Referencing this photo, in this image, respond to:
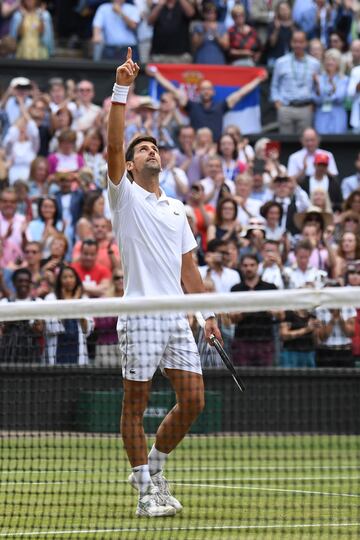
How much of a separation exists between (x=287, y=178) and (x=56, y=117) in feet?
11.1

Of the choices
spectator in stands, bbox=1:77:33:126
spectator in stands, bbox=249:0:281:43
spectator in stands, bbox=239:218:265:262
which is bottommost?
spectator in stands, bbox=239:218:265:262

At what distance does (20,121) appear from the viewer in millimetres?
18984

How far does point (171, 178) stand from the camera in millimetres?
18172

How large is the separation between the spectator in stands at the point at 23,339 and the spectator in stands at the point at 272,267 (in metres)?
2.84

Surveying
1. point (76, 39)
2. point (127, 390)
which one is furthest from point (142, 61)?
point (127, 390)

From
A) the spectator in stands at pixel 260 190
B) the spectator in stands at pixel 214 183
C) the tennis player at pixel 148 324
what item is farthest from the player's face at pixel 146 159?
the spectator in stands at pixel 260 190

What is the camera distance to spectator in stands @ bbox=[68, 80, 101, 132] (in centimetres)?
1942

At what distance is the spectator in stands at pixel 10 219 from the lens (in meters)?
17.0

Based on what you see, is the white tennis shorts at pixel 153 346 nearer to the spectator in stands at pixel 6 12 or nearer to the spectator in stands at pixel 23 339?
the spectator in stands at pixel 23 339

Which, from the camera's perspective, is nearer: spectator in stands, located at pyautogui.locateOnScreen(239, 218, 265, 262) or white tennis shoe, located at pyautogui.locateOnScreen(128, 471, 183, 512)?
white tennis shoe, located at pyautogui.locateOnScreen(128, 471, 183, 512)

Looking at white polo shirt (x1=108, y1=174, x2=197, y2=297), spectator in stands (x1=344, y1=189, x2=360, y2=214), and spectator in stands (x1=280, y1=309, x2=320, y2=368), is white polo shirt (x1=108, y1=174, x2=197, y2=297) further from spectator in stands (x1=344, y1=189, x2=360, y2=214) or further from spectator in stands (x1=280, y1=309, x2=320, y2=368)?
spectator in stands (x1=344, y1=189, x2=360, y2=214)

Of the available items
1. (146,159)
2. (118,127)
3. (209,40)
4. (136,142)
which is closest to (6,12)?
(209,40)

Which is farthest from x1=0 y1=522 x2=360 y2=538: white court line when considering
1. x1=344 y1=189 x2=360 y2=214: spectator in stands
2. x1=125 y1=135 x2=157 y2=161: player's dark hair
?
x1=344 y1=189 x2=360 y2=214: spectator in stands

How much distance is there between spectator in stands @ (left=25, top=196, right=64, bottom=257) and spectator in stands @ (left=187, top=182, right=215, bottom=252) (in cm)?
179
